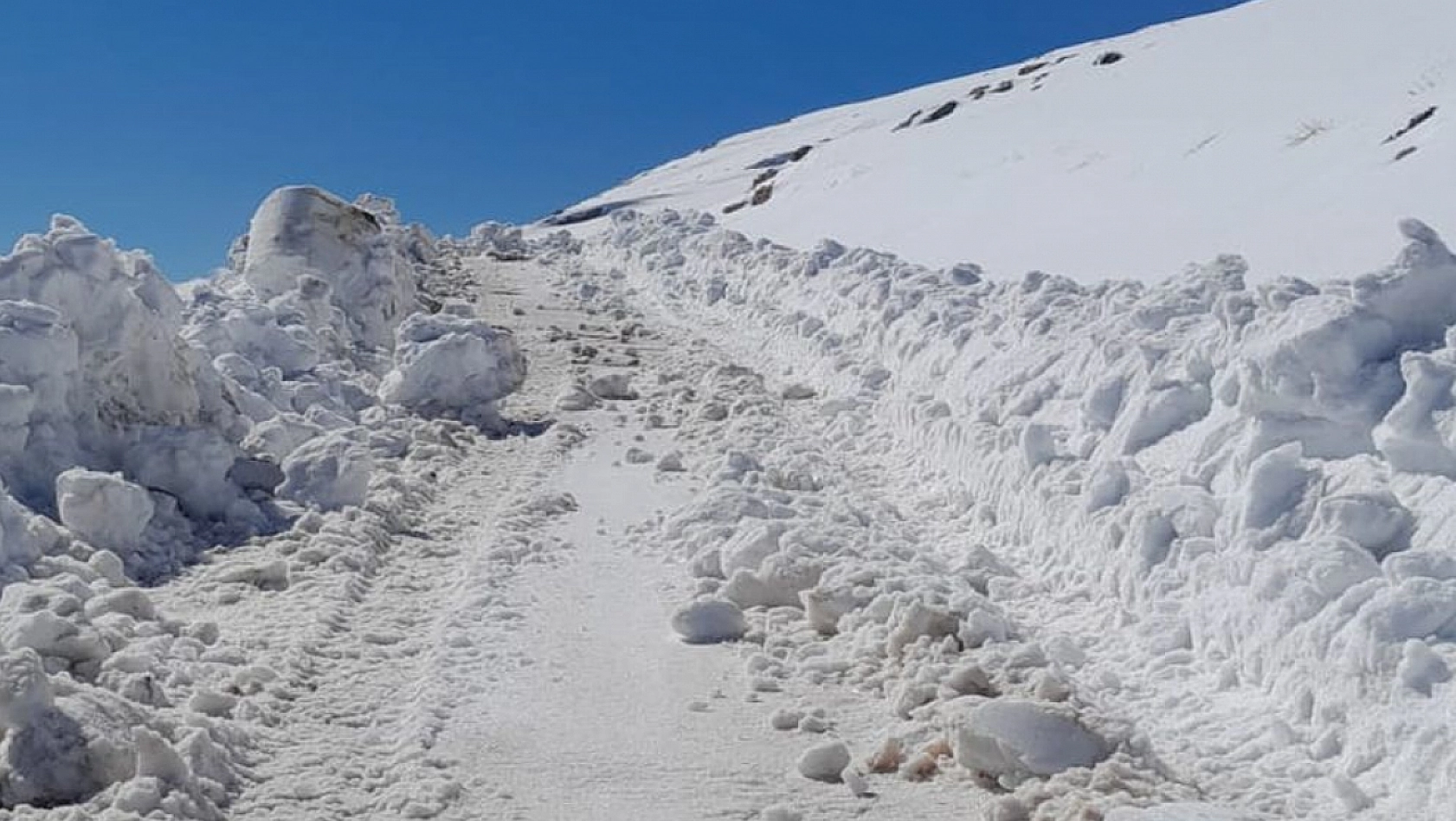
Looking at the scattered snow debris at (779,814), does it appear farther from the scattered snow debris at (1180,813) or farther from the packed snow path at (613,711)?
the scattered snow debris at (1180,813)

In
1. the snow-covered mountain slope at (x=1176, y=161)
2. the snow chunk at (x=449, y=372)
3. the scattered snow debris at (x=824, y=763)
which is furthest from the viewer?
the snow-covered mountain slope at (x=1176, y=161)

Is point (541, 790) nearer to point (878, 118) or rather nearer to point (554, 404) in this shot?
point (554, 404)

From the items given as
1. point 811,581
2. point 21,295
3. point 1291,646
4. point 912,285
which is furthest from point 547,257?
point 1291,646

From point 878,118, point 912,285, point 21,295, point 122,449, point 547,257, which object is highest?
point 878,118

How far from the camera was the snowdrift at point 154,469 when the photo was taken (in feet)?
15.4

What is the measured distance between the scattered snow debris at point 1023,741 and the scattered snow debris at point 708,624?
1.72 meters

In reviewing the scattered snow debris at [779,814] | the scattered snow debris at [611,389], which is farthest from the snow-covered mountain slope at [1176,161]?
the scattered snow debris at [779,814]

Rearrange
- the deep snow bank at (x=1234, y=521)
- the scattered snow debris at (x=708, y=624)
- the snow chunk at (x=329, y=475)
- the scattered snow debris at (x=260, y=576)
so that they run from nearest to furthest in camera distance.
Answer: the deep snow bank at (x=1234, y=521) < the scattered snow debris at (x=708, y=624) < the scattered snow debris at (x=260, y=576) < the snow chunk at (x=329, y=475)

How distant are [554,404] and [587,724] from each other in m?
7.38

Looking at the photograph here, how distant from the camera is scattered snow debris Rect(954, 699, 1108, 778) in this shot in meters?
4.86

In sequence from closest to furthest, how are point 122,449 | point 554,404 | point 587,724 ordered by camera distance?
point 587,724 < point 122,449 < point 554,404

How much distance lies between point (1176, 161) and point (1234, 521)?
15.0m

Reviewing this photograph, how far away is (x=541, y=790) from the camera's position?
16.2 feet

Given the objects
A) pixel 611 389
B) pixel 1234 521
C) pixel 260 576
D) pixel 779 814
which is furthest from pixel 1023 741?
pixel 611 389
